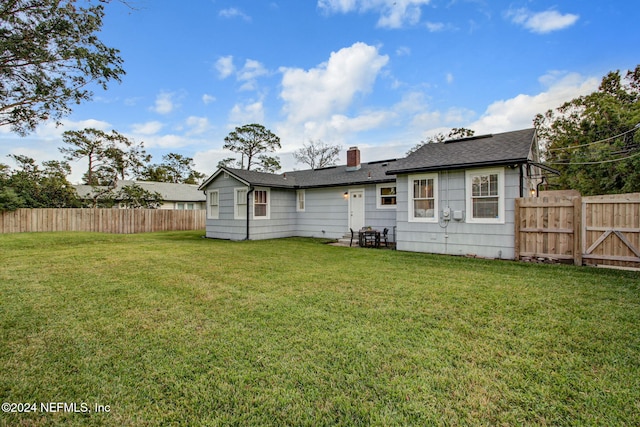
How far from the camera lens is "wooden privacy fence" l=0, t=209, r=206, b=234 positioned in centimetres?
1454

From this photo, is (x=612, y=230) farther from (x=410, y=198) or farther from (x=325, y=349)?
(x=325, y=349)

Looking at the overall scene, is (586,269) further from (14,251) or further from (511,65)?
(14,251)

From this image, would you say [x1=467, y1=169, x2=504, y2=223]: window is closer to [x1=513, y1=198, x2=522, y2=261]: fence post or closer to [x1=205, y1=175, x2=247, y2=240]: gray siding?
[x1=513, y1=198, x2=522, y2=261]: fence post

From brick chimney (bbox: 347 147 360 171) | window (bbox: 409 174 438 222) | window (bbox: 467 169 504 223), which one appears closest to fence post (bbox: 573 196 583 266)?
window (bbox: 467 169 504 223)

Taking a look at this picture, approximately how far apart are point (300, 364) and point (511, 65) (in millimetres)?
13077

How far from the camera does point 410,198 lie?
9227mm

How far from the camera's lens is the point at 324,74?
13.2 metres

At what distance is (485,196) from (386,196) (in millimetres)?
4013

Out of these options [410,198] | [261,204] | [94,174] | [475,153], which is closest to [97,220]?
[261,204]

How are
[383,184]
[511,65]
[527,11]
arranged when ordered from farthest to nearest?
[383,184] < [511,65] < [527,11]

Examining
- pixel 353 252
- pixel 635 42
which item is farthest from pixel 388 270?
pixel 635 42

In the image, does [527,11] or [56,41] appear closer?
[56,41]

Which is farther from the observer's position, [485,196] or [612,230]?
[485,196]

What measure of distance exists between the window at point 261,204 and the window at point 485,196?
27.8 ft
